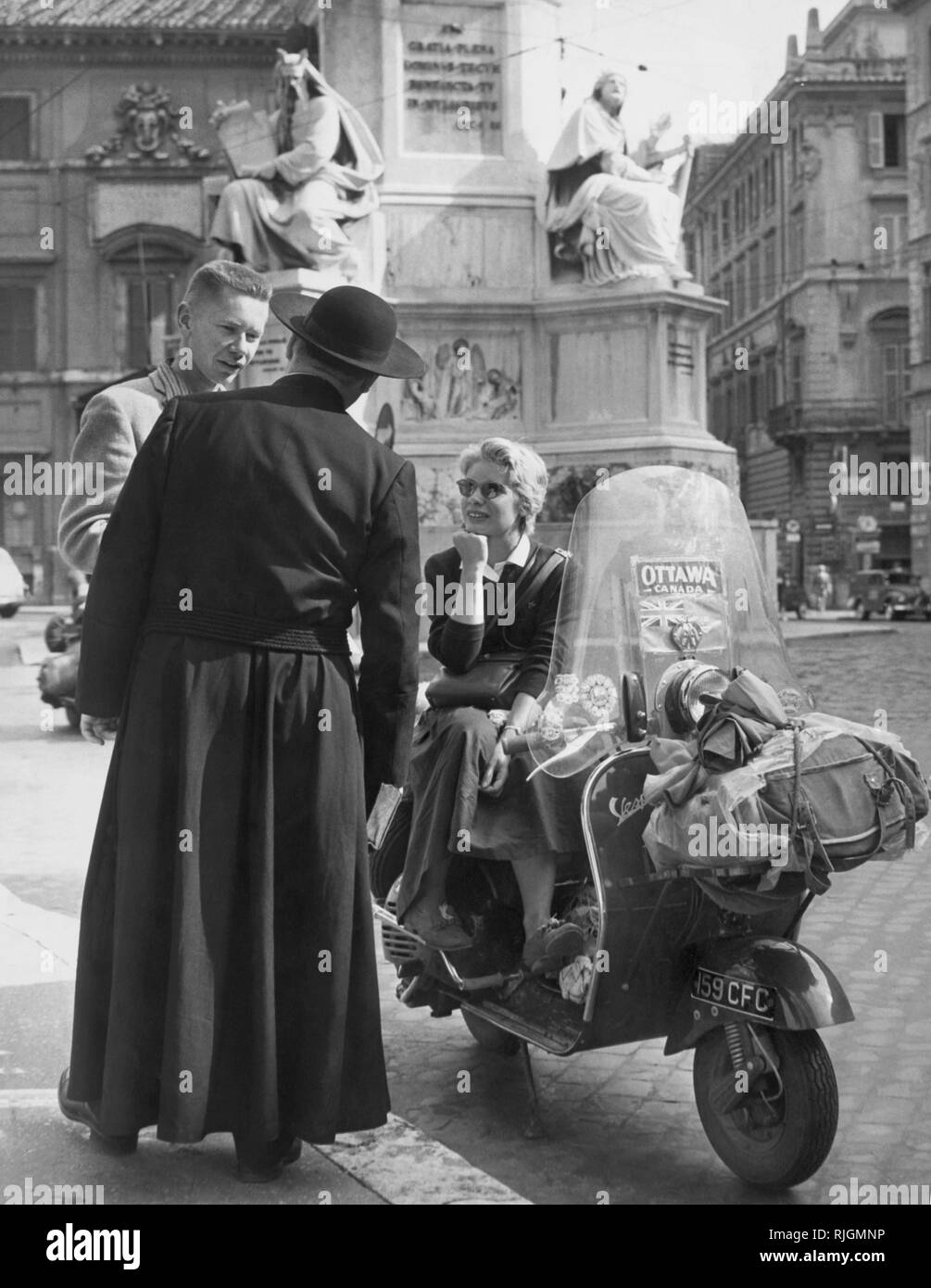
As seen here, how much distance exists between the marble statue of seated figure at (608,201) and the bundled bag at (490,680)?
1108cm

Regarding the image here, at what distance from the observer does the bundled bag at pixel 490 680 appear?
15.5 feet

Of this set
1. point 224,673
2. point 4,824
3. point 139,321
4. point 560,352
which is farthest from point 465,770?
point 139,321

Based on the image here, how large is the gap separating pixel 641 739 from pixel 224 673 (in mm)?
1145

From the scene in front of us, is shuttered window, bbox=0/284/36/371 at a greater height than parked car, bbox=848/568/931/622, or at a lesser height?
greater

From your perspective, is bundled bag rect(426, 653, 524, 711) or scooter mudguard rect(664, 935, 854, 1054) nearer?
scooter mudguard rect(664, 935, 854, 1054)

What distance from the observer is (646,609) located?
13.9 feet

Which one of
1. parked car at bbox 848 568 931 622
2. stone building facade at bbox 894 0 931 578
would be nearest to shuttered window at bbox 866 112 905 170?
stone building facade at bbox 894 0 931 578

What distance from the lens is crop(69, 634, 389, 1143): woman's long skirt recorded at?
11.9 feet

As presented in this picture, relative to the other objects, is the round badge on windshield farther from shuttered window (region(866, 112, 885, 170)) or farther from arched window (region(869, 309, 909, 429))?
arched window (region(869, 309, 909, 429))

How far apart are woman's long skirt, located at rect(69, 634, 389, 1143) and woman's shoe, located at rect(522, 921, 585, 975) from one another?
0.74 meters

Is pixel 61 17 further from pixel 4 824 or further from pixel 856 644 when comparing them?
pixel 4 824

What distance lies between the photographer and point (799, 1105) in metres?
3.90

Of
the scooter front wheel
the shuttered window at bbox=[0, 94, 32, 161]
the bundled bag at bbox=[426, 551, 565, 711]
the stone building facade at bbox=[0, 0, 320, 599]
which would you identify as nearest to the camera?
the scooter front wheel

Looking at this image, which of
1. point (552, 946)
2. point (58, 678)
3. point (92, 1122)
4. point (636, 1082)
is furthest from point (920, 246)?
point (92, 1122)
